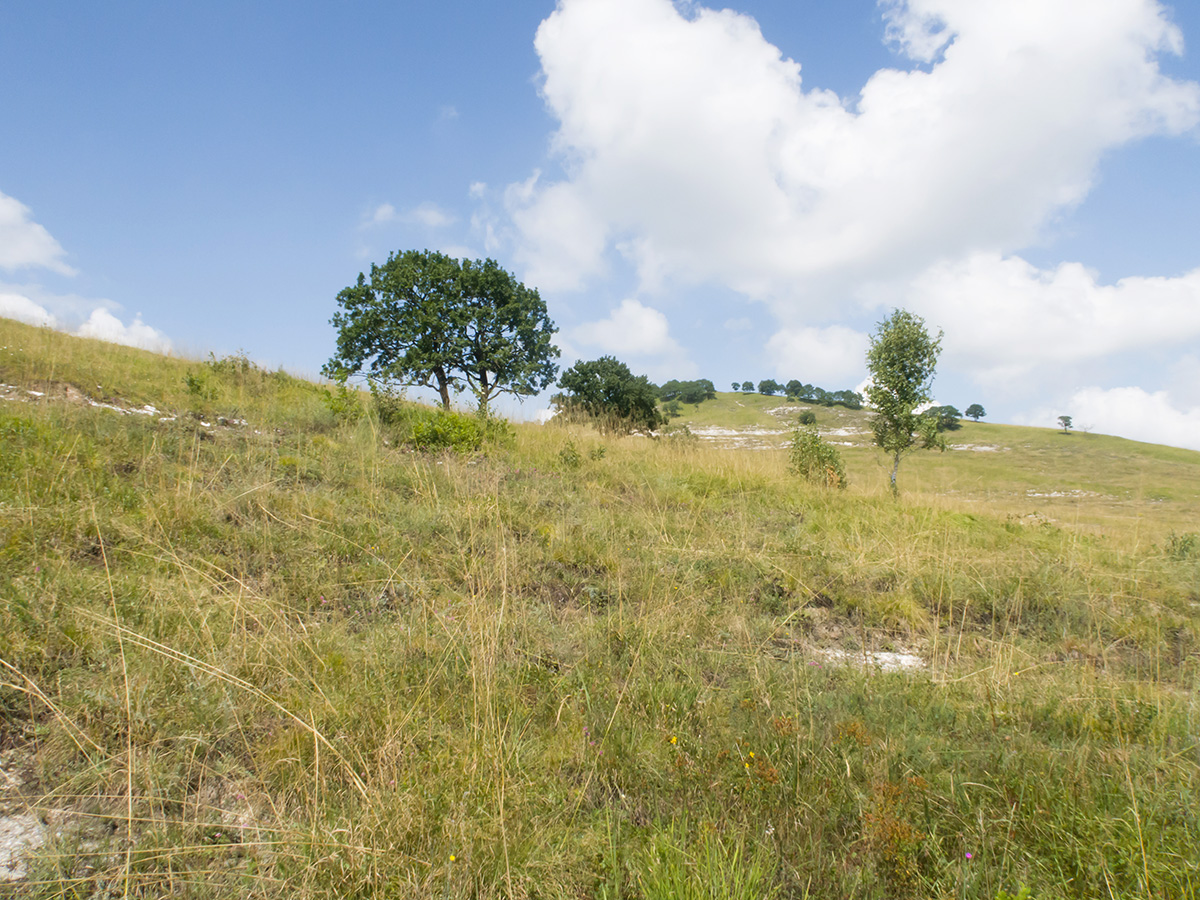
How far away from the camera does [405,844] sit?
1.77m

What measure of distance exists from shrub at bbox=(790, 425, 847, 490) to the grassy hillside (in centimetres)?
516

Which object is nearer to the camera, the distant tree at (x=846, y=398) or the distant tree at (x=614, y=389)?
the distant tree at (x=614, y=389)

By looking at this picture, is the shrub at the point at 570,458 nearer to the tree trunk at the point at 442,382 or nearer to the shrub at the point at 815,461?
the shrub at the point at 815,461

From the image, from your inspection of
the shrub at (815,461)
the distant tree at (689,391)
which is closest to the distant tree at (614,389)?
the shrub at (815,461)

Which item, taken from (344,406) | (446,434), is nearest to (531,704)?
(446,434)

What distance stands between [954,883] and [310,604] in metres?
3.59

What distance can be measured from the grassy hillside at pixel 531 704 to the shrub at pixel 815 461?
16.9ft

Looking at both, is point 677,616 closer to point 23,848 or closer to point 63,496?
point 23,848

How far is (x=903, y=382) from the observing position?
18719 mm

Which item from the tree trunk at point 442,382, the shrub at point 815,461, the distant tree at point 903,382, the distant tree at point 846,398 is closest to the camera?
the shrub at point 815,461

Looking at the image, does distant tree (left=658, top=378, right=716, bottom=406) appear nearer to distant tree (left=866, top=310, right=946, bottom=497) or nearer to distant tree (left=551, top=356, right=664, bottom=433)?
distant tree (left=551, top=356, right=664, bottom=433)

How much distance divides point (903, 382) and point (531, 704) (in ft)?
64.5

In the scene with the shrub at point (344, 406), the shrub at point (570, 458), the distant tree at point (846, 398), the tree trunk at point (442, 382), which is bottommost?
the shrub at point (570, 458)

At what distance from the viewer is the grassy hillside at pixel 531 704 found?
1.78 m
